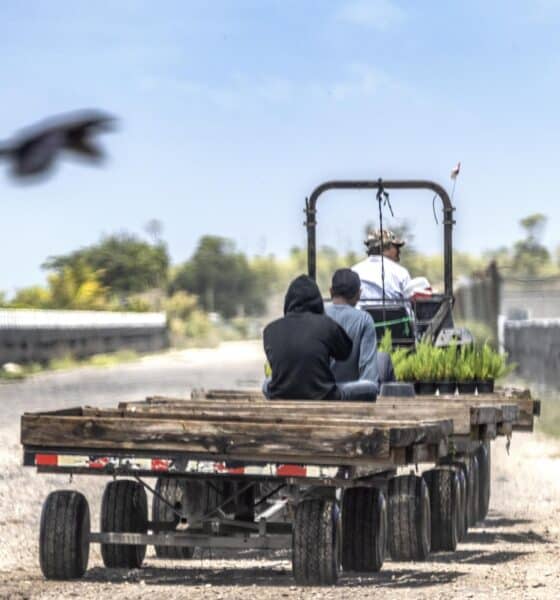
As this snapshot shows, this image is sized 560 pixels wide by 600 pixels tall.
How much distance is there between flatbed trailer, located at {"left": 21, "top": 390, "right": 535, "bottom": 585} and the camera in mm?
7043

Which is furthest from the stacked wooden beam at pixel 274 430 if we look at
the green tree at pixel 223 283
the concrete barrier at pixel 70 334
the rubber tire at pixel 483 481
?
the green tree at pixel 223 283

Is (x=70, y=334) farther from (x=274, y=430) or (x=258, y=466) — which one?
(x=274, y=430)

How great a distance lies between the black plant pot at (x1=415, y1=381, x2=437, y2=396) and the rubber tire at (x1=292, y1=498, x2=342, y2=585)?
377 centimetres

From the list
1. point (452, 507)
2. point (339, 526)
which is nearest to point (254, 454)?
point (339, 526)

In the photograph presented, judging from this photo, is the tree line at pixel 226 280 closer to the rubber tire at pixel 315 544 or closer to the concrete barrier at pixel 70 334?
the concrete barrier at pixel 70 334

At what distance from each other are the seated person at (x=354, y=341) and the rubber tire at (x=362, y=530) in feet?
3.17

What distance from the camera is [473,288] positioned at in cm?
3672

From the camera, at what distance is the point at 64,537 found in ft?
25.2

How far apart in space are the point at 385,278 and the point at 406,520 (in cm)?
339

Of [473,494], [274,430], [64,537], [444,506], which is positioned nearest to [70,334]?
[473,494]

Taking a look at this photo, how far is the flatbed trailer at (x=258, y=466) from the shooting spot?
704 cm

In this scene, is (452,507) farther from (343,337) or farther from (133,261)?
(133,261)

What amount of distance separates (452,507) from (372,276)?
2.72 m

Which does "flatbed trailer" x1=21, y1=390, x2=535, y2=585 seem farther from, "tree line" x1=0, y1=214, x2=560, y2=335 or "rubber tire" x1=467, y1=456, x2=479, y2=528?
"tree line" x1=0, y1=214, x2=560, y2=335
